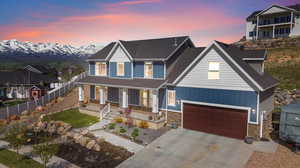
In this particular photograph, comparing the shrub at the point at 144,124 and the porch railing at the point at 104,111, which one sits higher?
the porch railing at the point at 104,111

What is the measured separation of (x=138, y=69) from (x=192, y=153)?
12.4m

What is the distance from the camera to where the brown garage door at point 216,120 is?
1604 centimetres

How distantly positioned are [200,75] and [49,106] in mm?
22181

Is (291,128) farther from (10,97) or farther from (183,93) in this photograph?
(10,97)

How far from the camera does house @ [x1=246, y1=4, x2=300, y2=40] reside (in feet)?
163

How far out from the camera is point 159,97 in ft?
67.0

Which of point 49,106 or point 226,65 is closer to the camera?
point 226,65

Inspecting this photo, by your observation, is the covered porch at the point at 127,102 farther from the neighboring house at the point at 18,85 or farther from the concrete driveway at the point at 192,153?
the neighboring house at the point at 18,85

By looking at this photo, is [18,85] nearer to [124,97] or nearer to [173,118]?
[124,97]

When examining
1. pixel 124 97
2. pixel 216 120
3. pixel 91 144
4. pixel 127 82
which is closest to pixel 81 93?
pixel 124 97

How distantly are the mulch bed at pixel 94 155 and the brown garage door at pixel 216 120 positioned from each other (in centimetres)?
702

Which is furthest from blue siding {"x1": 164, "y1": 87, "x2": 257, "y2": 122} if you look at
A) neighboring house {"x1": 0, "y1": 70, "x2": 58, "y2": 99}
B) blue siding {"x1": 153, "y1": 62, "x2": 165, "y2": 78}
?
neighboring house {"x1": 0, "y1": 70, "x2": 58, "y2": 99}

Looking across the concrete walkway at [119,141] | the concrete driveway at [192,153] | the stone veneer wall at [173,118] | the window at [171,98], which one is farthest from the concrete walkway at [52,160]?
the window at [171,98]

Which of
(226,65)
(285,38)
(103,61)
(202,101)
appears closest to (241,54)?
(226,65)
